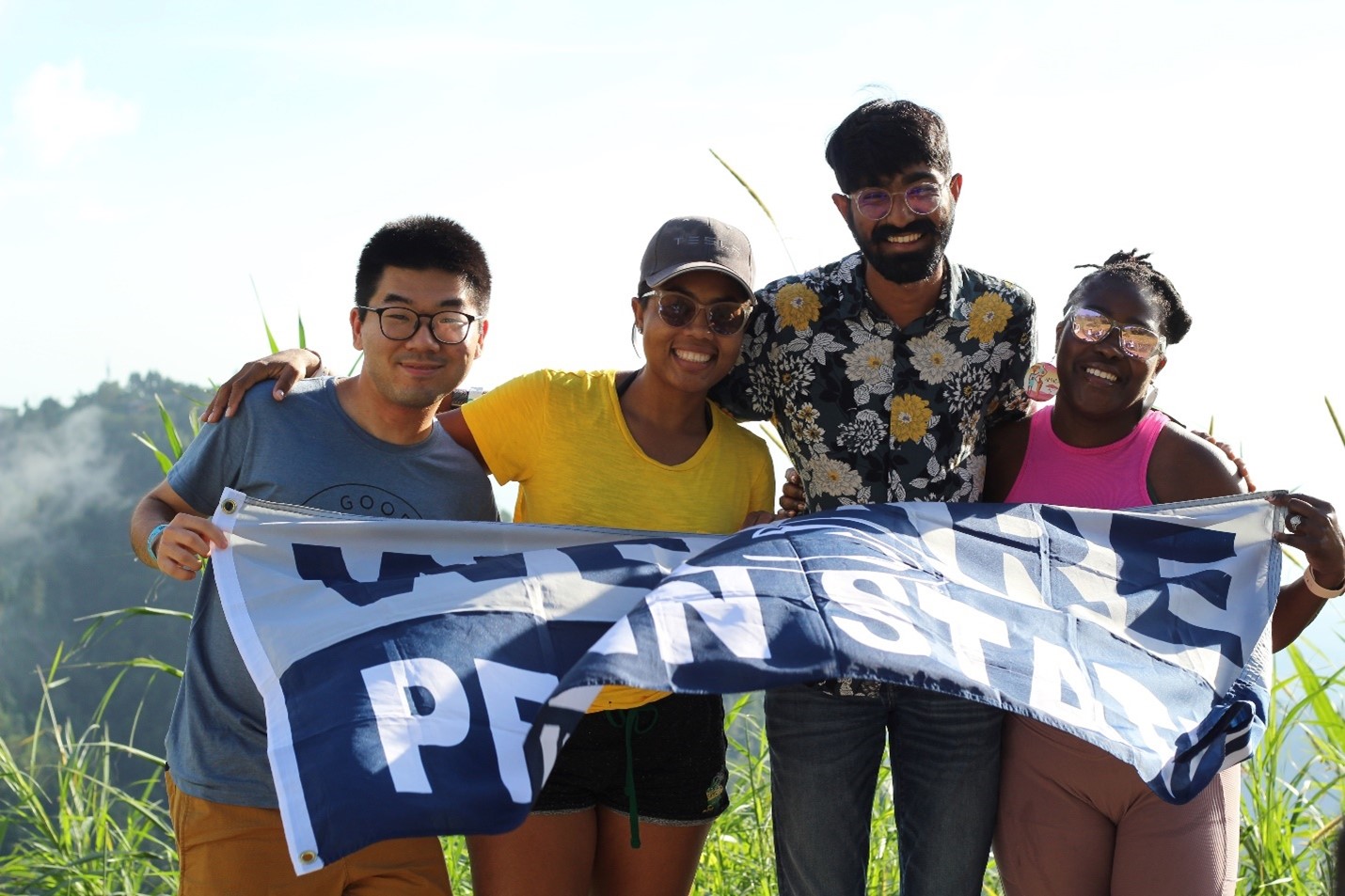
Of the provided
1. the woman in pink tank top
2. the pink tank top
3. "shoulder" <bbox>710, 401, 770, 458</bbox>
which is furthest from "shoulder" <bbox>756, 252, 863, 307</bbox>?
the pink tank top

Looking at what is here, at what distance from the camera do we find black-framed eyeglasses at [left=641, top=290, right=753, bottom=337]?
3.15 m

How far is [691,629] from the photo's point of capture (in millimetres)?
2457

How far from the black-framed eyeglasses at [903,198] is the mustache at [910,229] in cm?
2

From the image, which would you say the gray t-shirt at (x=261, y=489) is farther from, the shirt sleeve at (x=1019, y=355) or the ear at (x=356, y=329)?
the shirt sleeve at (x=1019, y=355)

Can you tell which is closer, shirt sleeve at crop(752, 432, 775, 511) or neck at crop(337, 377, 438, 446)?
neck at crop(337, 377, 438, 446)

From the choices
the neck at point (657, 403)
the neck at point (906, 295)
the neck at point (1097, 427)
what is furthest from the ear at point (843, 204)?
the neck at point (1097, 427)

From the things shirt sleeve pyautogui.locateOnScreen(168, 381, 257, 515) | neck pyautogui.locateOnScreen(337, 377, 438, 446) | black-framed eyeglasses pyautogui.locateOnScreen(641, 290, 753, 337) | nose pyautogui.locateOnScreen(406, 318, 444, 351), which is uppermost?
black-framed eyeglasses pyautogui.locateOnScreen(641, 290, 753, 337)

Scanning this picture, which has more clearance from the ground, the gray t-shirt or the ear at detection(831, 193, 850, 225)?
the ear at detection(831, 193, 850, 225)

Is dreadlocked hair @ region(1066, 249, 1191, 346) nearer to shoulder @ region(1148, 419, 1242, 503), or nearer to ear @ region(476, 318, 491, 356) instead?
shoulder @ region(1148, 419, 1242, 503)

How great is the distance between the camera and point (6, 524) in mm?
81438

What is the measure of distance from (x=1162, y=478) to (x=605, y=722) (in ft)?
4.98

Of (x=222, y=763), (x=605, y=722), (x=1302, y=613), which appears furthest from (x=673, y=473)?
(x=1302, y=613)

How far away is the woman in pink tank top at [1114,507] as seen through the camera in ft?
9.25

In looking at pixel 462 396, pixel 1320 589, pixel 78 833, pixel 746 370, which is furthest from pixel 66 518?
pixel 1320 589
